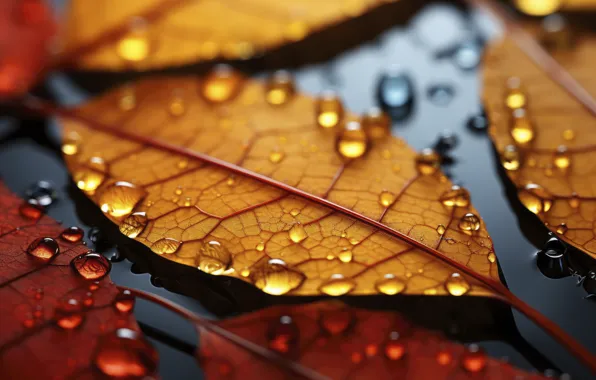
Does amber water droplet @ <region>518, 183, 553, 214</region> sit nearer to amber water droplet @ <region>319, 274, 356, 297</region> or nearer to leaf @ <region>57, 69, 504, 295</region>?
leaf @ <region>57, 69, 504, 295</region>

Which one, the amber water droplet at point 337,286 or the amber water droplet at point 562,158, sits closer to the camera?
the amber water droplet at point 337,286

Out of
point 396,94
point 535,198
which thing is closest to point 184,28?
point 396,94

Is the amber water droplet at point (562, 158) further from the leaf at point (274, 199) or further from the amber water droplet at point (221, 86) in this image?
the amber water droplet at point (221, 86)

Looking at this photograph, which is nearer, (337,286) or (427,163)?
(337,286)

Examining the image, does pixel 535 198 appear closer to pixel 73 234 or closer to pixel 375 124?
pixel 375 124

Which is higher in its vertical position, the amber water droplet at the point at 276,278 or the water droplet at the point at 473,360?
the amber water droplet at the point at 276,278

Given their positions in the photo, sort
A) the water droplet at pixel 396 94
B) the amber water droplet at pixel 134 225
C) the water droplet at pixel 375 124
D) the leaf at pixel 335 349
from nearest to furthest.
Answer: the leaf at pixel 335 349 → the amber water droplet at pixel 134 225 → the water droplet at pixel 375 124 → the water droplet at pixel 396 94

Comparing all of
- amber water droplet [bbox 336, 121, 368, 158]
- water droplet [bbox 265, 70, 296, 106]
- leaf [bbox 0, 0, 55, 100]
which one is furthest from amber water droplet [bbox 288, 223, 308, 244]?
leaf [bbox 0, 0, 55, 100]

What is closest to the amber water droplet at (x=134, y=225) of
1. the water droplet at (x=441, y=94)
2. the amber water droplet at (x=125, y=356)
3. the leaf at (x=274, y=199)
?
the leaf at (x=274, y=199)
